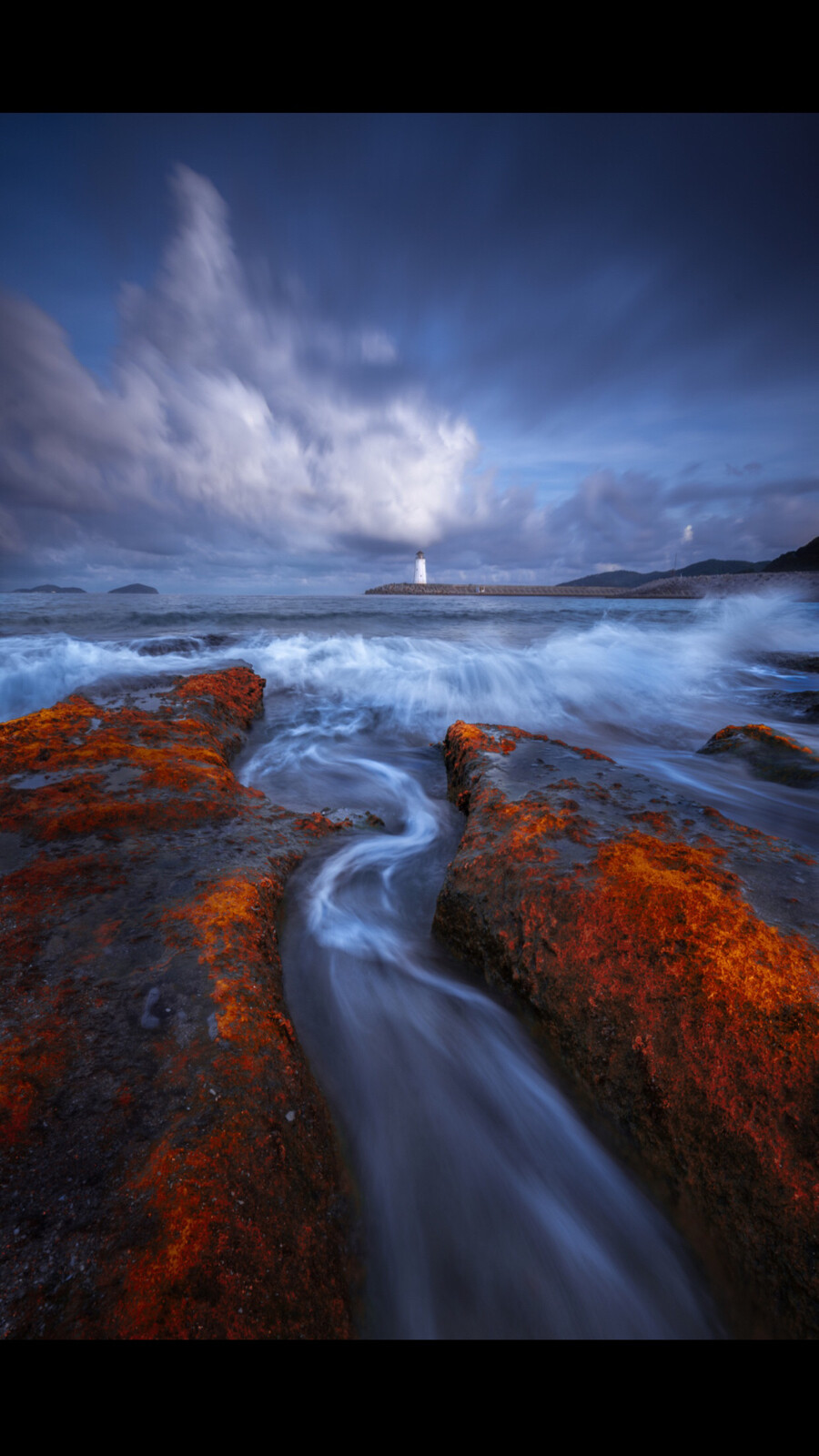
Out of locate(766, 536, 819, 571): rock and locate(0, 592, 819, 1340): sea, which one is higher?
locate(766, 536, 819, 571): rock

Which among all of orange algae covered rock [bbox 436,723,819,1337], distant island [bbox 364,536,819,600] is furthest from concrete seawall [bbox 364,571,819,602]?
orange algae covered rock [bbox 436,723,819,1337]

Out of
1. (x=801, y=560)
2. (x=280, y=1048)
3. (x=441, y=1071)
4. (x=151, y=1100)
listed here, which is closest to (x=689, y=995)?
(x=441, y=1071)

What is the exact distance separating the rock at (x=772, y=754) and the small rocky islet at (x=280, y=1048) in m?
2.22

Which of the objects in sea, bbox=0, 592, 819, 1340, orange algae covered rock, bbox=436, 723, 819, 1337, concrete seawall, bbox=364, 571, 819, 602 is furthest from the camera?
concrete seawall, bbox=364, 571, 819, 602

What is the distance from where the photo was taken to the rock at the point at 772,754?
412 centimetres

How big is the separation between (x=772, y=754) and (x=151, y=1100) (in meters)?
5.39

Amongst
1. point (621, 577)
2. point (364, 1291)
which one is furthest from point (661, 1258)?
point (621, 577)

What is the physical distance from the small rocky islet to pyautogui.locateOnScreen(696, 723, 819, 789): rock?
7.29 feet

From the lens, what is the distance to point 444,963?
2.59 m

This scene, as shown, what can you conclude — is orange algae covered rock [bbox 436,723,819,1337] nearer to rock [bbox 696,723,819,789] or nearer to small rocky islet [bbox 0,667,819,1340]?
small rocky islet [bbox 0,667,819,1340]

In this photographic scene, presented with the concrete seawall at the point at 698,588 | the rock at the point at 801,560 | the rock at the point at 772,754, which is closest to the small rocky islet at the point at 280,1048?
the rock at the point at 772,754

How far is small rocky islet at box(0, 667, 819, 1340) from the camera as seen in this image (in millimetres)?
1047

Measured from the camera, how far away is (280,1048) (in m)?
1.62
